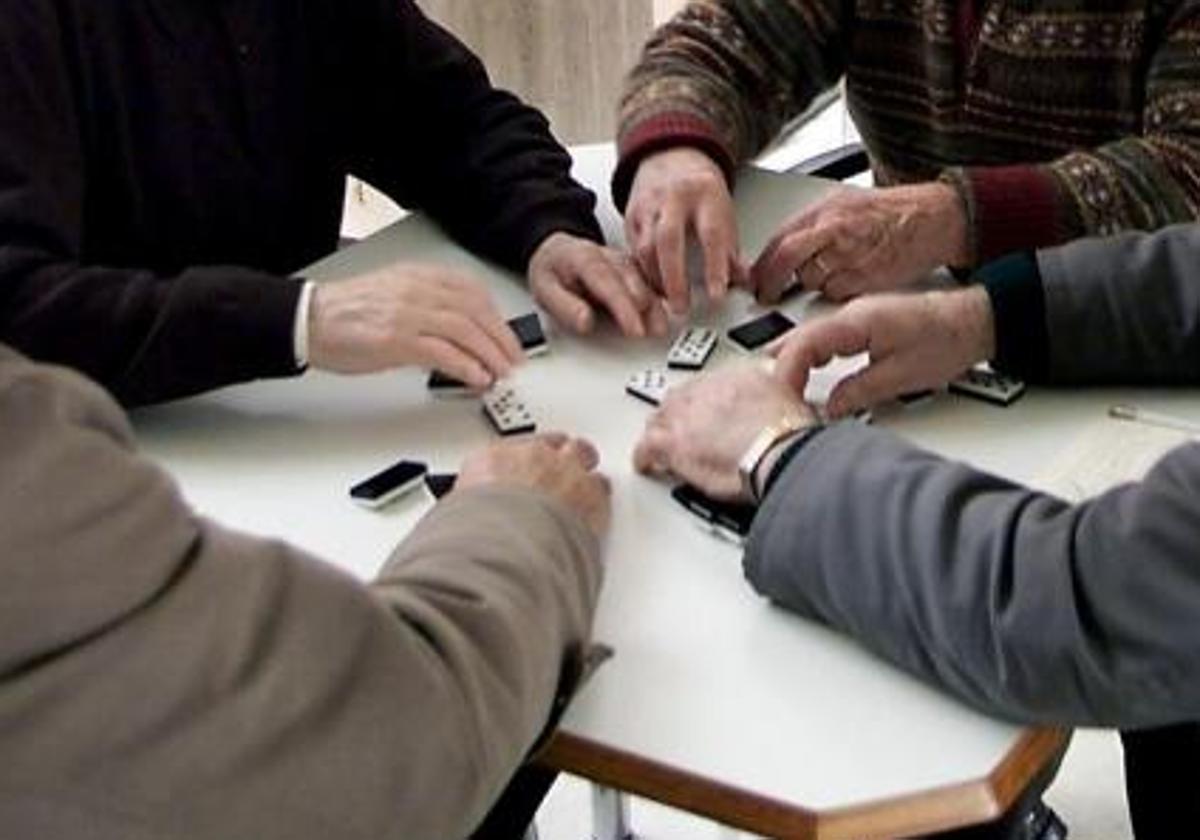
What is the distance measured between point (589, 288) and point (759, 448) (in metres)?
0.35

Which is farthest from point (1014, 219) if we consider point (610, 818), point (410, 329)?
point (610, 818)

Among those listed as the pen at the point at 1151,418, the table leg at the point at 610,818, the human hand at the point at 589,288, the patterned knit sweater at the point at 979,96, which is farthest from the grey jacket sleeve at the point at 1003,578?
the table leg at the point at 610,818

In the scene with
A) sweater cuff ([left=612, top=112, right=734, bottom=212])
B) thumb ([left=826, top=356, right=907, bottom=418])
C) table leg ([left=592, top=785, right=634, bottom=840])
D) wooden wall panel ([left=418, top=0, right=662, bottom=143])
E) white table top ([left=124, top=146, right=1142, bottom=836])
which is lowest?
table leg ([left=592, top=785, right=634, bottom=840])

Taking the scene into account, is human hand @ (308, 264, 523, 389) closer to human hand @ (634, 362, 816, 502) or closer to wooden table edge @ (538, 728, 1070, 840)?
human hand @ (634, 362, 816, 502)

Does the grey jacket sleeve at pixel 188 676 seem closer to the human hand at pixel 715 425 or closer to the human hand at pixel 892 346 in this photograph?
the human hand at pixel 715 425

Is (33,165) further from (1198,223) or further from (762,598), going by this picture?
(1198,223)

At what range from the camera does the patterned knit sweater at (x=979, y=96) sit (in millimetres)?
1383

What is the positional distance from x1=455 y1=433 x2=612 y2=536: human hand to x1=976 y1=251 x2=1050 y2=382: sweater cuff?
0.33m

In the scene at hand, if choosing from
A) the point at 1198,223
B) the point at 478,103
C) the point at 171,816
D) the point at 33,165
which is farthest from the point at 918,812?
the point at 478,103

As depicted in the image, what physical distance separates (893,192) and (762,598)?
0.55 m

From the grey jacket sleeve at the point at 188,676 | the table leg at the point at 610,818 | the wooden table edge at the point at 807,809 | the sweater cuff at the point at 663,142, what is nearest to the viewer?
the grey jacket sleeve at the point at 188,676

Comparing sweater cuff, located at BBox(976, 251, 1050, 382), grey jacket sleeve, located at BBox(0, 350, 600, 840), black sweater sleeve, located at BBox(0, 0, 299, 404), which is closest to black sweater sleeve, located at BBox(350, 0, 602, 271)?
black sweater sleeve, located at BBox(0, 0, 299, 404)

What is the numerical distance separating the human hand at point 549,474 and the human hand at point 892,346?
7.2 inches

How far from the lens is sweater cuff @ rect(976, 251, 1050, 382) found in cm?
120
